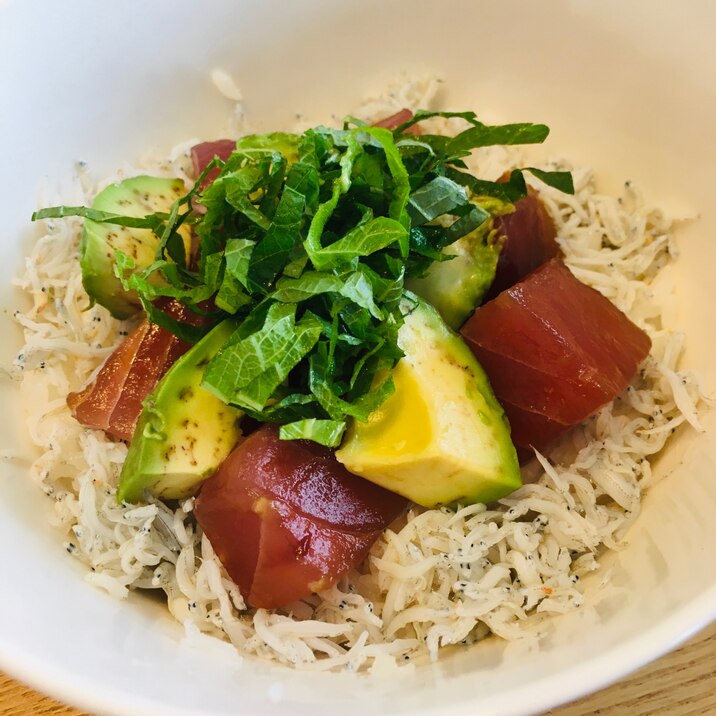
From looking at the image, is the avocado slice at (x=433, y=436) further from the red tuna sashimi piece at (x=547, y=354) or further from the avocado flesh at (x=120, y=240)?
the avocado flesh at (x=120, y=240)

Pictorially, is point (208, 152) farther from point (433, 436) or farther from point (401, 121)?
point (433, 436)

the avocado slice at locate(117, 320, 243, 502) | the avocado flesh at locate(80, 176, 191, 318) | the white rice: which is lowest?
the white rice

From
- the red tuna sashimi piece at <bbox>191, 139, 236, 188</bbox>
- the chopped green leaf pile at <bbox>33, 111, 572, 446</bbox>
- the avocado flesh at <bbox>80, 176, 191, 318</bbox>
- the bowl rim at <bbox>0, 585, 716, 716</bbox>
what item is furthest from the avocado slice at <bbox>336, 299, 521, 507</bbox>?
the red tuna sashimi piece at <bbox>191, 139, 236, 188</bbox>

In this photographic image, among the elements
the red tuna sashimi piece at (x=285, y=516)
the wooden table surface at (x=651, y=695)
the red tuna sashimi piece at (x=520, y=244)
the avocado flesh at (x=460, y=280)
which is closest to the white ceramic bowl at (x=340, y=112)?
the red tuna sashimi piece at (x=285, y=516)

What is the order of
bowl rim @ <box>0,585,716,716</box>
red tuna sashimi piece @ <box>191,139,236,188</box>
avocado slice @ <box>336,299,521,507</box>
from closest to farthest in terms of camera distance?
1. bowl rim @ <box>0,585,716,716</box>
2. avocado slice @ <box>336,299,521,507</box>
3. red tuna sashimi piece @ <box>191,139,236,188</box>

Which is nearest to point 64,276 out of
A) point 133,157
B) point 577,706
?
point 133,157

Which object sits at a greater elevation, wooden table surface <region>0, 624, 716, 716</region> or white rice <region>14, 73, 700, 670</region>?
white rice <region>14, 73, 700, 670</region>

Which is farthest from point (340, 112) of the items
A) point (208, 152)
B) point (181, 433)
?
point (181, 433)

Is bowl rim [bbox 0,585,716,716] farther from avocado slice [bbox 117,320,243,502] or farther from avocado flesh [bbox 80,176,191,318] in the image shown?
avocado flesh [bbox 80,176,191,318]
